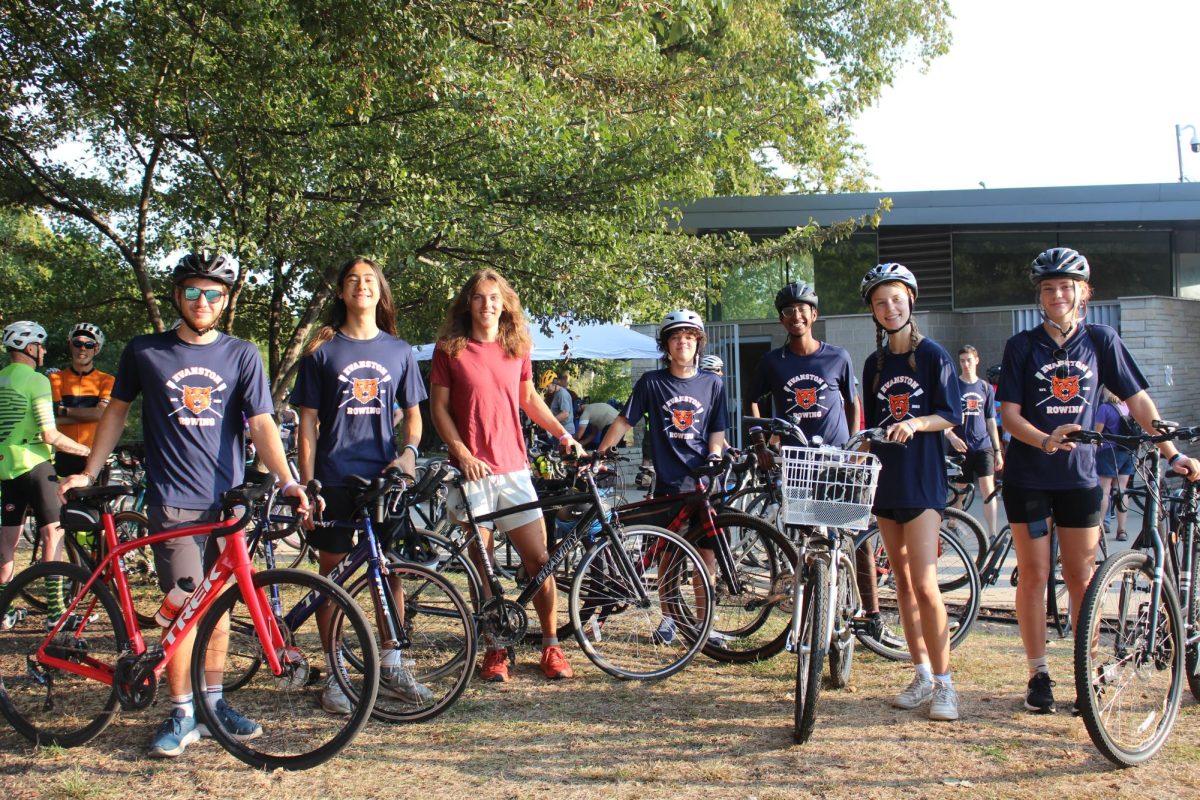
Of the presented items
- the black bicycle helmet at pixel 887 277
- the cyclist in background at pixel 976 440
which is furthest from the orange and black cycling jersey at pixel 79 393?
the cyclist in background at pixel 976 440

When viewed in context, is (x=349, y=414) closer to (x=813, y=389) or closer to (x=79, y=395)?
(x=813, y=389)

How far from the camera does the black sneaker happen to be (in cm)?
438

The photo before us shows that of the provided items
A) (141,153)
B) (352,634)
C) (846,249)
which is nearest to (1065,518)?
(352,634)

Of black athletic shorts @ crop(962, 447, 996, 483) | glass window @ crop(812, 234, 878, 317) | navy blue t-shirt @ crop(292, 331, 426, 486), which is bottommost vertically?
black athletic shorts @ crop(962, 447, 996, 483)

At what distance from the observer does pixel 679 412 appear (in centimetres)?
551

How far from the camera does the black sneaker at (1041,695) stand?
14.4 feet

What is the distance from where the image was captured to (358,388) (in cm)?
456

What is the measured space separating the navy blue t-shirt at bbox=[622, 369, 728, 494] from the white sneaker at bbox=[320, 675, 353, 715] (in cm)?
201

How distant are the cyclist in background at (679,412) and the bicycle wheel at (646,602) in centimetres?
37

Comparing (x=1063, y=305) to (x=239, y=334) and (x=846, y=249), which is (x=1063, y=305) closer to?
(x=239, y=334)

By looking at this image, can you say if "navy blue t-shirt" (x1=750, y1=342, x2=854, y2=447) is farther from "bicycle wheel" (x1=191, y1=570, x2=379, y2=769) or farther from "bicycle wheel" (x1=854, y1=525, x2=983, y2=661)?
"bicycle wheel" (x1=191, y1=570, x2=379, y2=769)

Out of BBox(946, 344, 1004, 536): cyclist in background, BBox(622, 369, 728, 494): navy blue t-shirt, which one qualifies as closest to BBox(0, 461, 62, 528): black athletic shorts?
BBox(622, 369, 728, 494): navy blue t-shirt

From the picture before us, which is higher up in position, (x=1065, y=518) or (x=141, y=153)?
(x=141, y=153)

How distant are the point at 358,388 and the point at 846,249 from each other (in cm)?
1456
